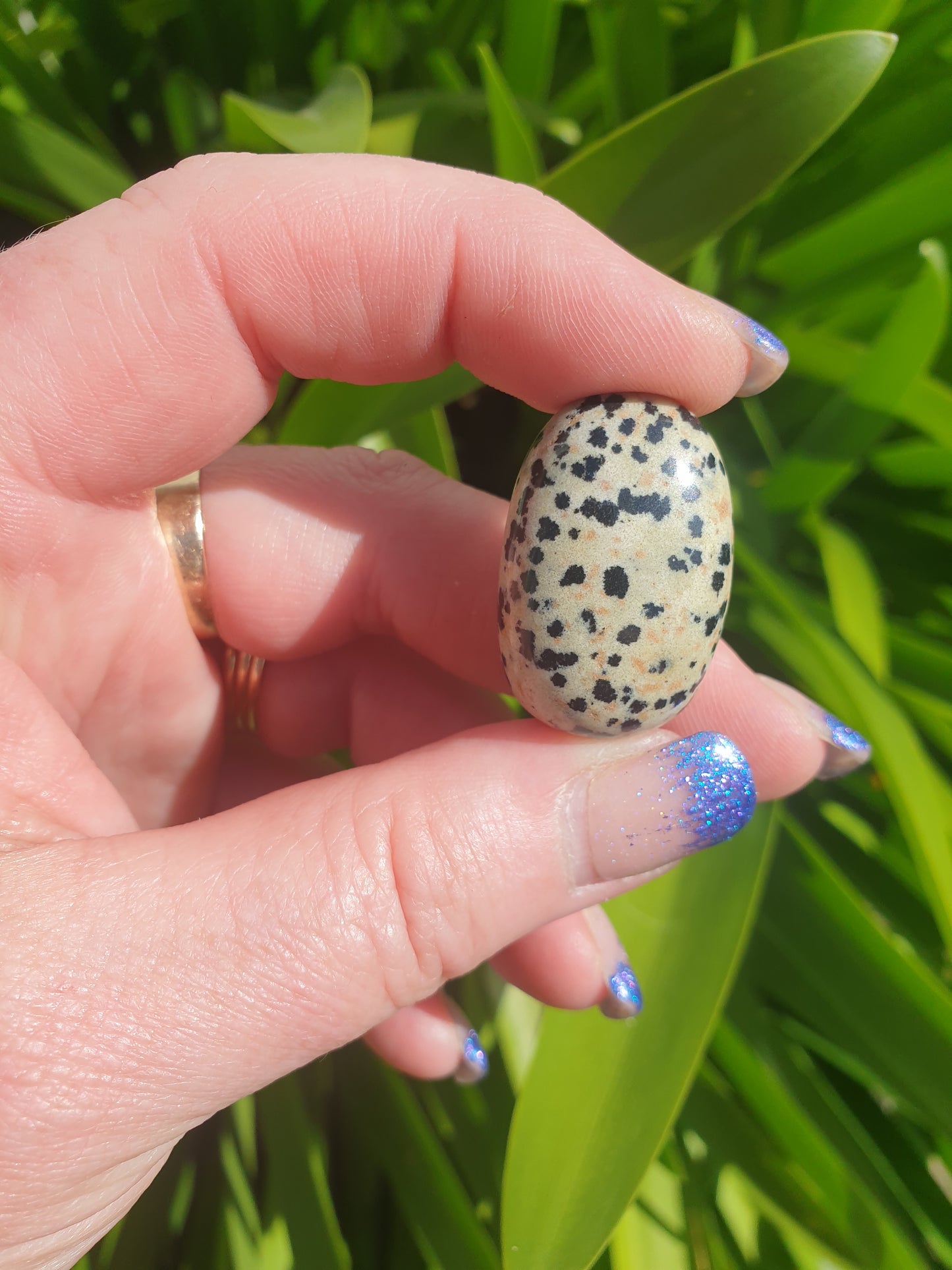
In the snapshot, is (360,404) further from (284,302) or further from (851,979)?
(851,979)

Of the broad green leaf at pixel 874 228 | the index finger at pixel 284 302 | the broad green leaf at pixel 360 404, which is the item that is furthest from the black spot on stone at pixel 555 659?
the broad green leaf at pixel 874 228

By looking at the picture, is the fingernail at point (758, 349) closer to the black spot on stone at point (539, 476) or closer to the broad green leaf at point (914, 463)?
the black spot on stone at point (539, 476)

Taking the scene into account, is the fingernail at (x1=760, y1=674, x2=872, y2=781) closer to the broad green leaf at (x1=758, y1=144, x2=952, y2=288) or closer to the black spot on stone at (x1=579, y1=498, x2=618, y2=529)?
the black spot on stone at (x1=579, y1=498, x2=618, y2=529)

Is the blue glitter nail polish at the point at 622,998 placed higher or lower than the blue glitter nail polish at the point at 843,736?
lower

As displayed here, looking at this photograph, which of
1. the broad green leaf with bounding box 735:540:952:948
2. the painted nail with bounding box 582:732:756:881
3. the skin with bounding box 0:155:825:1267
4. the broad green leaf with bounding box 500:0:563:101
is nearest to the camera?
the skin with bounding box 0:155:825:1267

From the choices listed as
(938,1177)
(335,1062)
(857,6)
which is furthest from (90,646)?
(938,1177)

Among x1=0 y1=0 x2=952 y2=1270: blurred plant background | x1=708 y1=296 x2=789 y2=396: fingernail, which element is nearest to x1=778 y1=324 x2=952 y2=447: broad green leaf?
x1=0 y1=0 x2=952 y2=1270: blurred plant background
